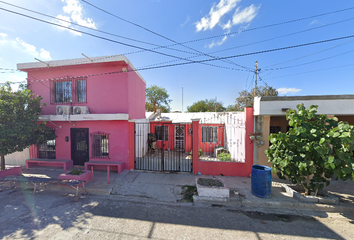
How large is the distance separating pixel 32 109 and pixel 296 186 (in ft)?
38.9

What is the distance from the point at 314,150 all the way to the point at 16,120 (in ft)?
37.2

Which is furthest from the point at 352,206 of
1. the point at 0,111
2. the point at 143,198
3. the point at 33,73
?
the point at 33,73

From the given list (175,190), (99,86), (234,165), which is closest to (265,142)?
(234,165)

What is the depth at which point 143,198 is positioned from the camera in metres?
4.75

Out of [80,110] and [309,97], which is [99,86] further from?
[309,97]

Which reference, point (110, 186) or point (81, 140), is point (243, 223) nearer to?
point (110, 186)

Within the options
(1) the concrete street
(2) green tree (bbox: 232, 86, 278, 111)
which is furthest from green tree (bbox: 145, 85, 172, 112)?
(1) the concrete street

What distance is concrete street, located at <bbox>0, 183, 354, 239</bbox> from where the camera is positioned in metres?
3.26

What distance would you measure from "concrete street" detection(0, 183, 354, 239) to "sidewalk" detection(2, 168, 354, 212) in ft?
0.63

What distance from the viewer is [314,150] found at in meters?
4.04

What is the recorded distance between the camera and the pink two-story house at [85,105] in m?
7.12

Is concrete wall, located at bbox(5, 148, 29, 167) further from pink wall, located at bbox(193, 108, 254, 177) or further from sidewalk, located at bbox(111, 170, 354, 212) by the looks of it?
pink wall, located at bbox(193, 108, 254, 177)

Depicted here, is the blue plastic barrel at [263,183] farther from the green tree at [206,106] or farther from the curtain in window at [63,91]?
the green tree at [206,106]

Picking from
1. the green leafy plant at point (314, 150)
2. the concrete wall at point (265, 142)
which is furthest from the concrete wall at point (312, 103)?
the green leafy plant at point (314, 150)
